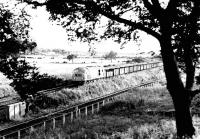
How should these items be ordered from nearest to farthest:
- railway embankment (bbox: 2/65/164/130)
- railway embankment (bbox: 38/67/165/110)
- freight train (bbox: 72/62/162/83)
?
railway embankment (bbox: 2/65/164/130) < railway embankment (bbox: 38/67/165/110) < freight train (bbox: 72/62/162/83)

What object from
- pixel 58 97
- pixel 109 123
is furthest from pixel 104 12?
pixel 58 97

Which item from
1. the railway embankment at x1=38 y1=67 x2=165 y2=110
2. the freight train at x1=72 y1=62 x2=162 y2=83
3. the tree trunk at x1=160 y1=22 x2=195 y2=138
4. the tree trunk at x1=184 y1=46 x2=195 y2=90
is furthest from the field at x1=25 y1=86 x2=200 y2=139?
the freight train at x1=72 y1=62 x2=162 y2=83

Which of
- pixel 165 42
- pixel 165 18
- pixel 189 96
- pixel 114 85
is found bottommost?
pixel 114 85

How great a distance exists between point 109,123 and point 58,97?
549 inches

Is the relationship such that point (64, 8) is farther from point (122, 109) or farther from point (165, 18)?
point (122, 109)

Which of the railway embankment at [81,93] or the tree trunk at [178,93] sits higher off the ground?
the tree trunk at [178,93]

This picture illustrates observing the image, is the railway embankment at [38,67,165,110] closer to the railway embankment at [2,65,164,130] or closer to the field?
the railway embankment at [2,65,164,130]

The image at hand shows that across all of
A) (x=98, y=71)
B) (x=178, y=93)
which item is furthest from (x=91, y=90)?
(x=178, y=93)

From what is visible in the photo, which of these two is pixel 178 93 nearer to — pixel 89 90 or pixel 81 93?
pixel 81 93

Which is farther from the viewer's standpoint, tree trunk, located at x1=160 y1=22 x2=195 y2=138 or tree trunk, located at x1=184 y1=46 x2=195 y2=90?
tree trunk, located at x1=184 y1=46 x2=195 y2=90

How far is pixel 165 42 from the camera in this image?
8430 millimetres

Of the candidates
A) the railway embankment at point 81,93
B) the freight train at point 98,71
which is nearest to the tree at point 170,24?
the railway embankment at point 81,93

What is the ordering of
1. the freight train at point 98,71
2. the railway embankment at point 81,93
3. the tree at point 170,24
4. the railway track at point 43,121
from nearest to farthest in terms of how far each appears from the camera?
the tree at point 170,24
the railway track at point 43,121
the railway embankment at point 81,93
the freight train at point 98,71

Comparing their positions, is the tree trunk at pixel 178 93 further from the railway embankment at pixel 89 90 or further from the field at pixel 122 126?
the railway embankment at pixel 89 90
